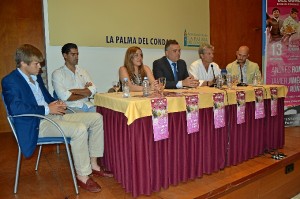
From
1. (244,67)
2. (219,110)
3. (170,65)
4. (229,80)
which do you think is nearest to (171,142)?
(219,110)

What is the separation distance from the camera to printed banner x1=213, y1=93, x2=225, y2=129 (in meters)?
2.33

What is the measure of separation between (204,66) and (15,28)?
8.92 ft

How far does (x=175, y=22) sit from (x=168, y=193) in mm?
3171

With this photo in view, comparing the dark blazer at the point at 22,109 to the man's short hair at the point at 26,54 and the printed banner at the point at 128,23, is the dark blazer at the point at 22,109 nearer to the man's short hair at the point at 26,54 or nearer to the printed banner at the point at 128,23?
the man's short hair at the point at 26,54

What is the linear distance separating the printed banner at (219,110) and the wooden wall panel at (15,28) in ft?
9.27

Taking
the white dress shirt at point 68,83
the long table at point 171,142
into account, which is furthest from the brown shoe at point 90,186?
the white dress shirt at point 68,83

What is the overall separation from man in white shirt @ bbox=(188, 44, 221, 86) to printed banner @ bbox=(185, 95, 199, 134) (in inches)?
50.1

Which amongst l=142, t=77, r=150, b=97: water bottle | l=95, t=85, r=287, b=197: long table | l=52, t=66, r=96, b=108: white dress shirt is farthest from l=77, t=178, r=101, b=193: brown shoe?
l=52, t=66, r=96, b=108: white dress shirt

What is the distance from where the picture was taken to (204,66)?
3.52m

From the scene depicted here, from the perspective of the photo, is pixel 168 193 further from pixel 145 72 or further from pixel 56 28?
pixel 56 28

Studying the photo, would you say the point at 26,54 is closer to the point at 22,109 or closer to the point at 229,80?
the point at 22,109

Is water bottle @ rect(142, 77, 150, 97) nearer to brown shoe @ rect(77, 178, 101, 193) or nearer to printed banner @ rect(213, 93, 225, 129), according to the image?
printed banner @ rect(213, 93, 225, 129)

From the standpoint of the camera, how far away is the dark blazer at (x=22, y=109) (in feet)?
6.47

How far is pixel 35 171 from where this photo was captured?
8.61ft
